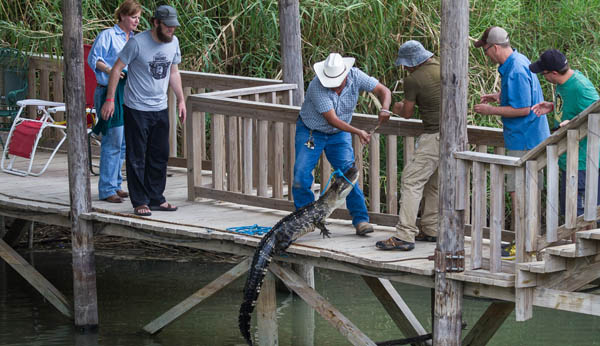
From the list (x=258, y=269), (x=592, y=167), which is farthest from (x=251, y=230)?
(x=592, y=167)

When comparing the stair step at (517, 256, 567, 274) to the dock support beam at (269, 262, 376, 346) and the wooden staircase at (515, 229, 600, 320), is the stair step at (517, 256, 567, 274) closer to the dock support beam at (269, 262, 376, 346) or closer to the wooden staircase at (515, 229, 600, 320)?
the wooden staircase at (515, 229, 600, 320)

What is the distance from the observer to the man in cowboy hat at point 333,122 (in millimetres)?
7473

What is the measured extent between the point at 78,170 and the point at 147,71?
1.08 metres

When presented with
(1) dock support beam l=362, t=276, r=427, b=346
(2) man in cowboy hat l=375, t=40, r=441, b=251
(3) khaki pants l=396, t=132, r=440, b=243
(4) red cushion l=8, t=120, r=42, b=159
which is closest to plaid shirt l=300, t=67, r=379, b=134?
(2) man in cowboy hat l=375, t=40, r=441, b=251

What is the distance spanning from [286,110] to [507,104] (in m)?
2.01

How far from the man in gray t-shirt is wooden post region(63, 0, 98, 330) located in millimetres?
373

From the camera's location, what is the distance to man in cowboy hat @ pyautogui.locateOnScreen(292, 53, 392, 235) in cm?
747

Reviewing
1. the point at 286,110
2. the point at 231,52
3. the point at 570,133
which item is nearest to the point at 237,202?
the point at 286,110

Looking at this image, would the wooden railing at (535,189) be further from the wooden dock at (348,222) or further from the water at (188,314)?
the water at (188,314)

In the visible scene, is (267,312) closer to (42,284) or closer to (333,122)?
(333,122)

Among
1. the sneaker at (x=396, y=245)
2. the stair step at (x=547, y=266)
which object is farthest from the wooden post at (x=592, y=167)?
the sneaker at (x=396, y=245)

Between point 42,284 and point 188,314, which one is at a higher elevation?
point 42,284

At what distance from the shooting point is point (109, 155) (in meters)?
9.19

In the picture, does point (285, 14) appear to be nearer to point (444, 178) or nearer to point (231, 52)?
point (231, 52)
